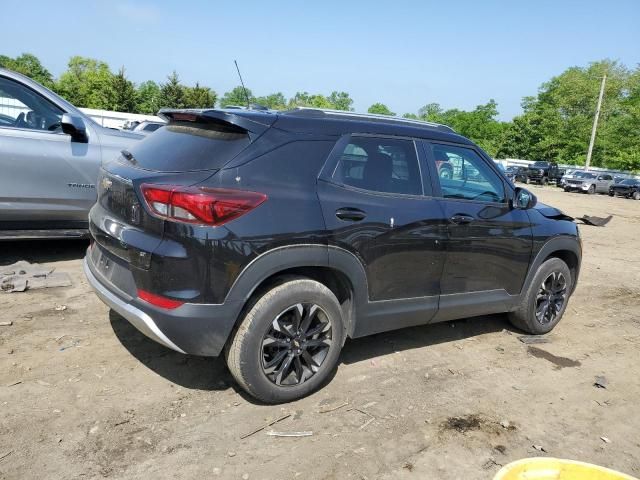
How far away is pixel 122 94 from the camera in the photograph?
4906 centimetres

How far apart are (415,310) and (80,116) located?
4307mm

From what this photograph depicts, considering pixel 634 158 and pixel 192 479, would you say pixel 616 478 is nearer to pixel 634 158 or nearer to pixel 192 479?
pixel 192 479

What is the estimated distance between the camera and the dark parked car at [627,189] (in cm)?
3478

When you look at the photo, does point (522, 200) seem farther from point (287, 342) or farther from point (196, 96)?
point (196, 96)

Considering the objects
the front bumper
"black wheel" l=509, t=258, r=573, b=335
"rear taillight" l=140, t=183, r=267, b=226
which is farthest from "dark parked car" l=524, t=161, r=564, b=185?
"rear taillight" l=140, t=183, r=267, b=226

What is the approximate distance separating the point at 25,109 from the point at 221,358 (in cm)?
385

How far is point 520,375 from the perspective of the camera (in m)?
4.21

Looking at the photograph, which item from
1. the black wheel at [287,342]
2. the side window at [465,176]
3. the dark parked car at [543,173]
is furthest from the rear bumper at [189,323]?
the dark parked car at [543,173]

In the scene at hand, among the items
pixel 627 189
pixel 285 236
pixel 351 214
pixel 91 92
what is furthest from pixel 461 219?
pixel 91 92

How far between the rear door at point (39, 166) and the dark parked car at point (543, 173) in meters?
41.3

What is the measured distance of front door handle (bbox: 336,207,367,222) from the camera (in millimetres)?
3398

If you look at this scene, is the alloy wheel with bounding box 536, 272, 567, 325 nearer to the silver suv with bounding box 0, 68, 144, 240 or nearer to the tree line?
the silver suv with bounding box 0, 68, 144, 240

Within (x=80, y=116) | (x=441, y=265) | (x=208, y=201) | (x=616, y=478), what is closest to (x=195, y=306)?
(x=208, y=201)

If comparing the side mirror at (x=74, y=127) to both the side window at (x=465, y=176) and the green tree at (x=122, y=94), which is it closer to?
the side window at (x=465, y=176)
